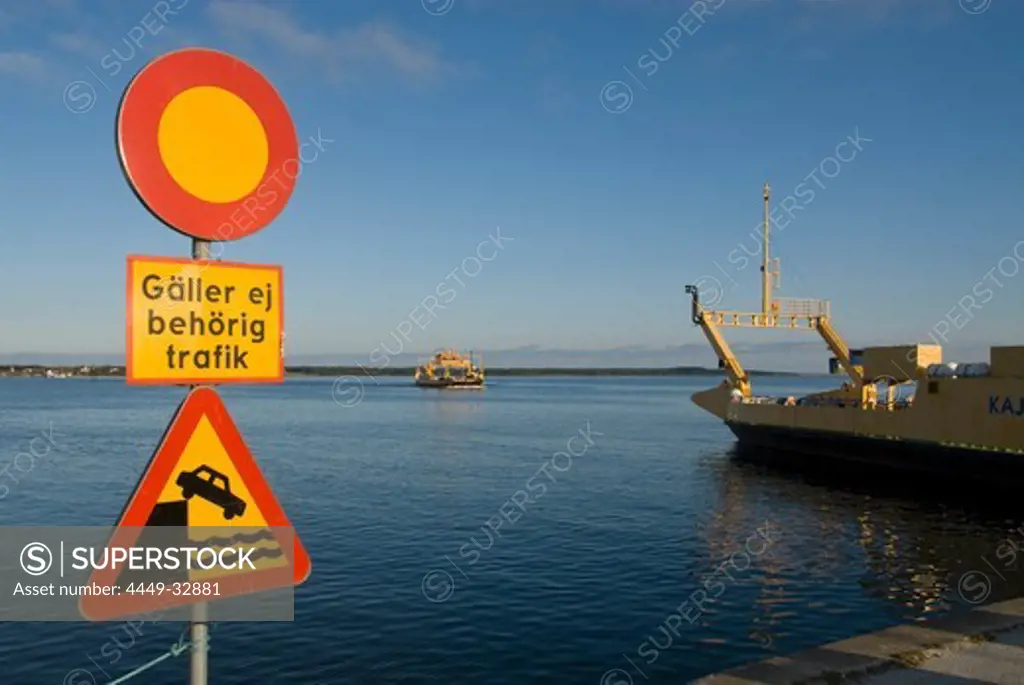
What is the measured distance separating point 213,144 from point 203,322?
762 mm

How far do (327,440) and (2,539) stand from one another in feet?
109

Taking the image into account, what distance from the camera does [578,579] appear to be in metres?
17.2

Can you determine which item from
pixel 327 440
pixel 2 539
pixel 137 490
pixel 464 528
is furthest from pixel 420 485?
pixel 137 490

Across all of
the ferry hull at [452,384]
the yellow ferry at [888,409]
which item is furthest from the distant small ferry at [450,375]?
the yellow ferry at [888,409]

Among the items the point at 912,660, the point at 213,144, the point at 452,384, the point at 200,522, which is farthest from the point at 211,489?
the point at 452,384

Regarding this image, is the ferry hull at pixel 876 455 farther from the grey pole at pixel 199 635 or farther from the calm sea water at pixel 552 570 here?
the grey pole at pixel 199 635

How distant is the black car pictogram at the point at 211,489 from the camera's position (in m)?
3.13

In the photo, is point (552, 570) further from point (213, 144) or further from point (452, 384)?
point (452, 384)

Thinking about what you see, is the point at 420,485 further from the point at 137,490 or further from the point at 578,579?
the point at 137,490

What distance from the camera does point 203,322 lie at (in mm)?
3236

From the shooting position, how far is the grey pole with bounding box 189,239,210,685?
10.3 feet

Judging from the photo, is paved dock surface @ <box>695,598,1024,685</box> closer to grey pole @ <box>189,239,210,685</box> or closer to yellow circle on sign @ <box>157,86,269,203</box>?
grey pole @ <box>189,239,210,685</box>

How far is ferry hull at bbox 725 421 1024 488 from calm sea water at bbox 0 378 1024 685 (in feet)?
4.95

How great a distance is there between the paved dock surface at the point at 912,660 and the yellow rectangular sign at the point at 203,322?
14.5 feet
